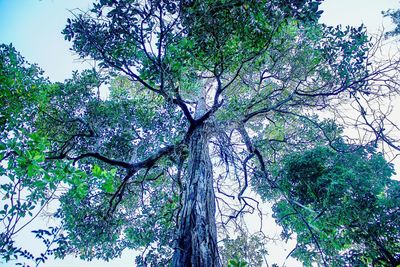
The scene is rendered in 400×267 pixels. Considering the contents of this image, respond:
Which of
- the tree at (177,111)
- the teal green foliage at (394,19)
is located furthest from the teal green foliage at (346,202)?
the teal green foliage at (394,19)

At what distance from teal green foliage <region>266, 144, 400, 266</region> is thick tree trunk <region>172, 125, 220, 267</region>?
1460mm

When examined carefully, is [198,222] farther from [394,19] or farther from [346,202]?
[394,19]

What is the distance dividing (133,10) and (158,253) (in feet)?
14.7

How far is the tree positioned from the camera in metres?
2.95

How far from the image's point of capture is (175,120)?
501cm

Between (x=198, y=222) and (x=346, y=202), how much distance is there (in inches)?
116

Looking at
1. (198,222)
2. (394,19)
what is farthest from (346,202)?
(394,19)

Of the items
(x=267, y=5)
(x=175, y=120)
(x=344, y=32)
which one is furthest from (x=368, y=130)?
(x=175, y=120)

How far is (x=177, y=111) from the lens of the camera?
16.6ft

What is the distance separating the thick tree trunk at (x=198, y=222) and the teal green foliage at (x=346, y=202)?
1.46 metres

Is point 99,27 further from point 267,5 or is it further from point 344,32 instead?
point 344,32

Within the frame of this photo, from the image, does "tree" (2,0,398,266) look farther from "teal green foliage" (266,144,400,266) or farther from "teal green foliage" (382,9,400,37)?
"teal green foliage" (382,9,400,37)

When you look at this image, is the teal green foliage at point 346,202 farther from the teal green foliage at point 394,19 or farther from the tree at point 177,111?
the teal green foliage at point 394,19

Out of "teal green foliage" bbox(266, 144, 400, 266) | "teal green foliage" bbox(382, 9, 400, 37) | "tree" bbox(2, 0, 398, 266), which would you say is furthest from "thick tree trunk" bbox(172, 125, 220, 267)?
"teal green foliage" bbox(382, 9, 400, 37)
